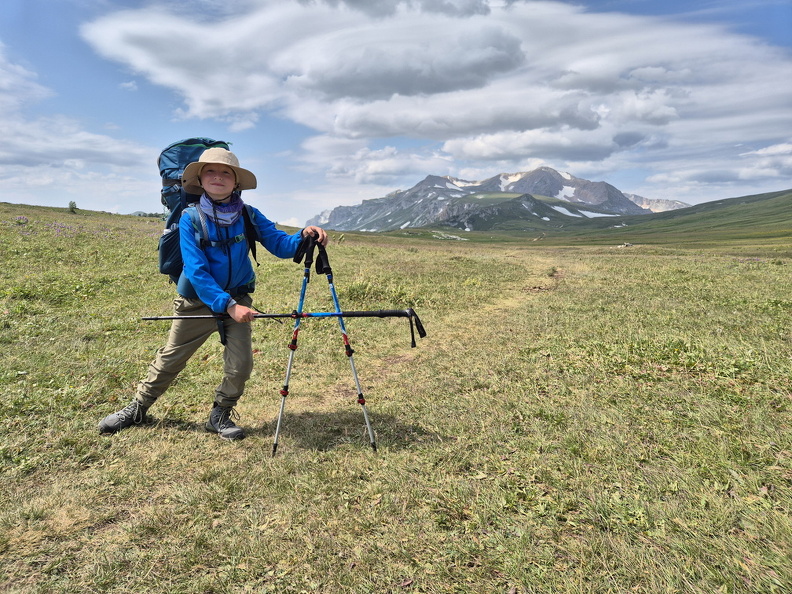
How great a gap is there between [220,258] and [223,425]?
9.51 feet

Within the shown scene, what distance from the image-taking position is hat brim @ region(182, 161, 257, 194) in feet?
20.9

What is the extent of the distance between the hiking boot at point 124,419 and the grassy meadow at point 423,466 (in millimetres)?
167

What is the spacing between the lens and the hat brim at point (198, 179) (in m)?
6.38

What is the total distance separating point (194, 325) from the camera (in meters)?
6.90

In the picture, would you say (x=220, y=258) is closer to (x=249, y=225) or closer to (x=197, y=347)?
(x=249, y=225)

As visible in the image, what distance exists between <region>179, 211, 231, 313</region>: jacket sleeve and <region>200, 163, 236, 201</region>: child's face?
0.51 meters

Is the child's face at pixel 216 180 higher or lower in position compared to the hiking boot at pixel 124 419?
higher

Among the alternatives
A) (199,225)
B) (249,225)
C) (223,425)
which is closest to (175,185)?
→ (199,225)

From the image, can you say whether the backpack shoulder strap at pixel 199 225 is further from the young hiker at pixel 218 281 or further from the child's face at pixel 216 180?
the child's face at pixel 216 180

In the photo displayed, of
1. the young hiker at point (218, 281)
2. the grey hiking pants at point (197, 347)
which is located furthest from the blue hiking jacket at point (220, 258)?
the grey hiking pants at point (197, 347)

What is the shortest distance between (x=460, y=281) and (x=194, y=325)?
17.1 meters

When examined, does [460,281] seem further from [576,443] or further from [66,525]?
[66,525]

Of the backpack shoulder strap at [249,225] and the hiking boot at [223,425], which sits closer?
the backpack shoulder strap at [249,225]

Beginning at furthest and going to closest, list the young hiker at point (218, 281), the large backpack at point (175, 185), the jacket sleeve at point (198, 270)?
1. the large backpack at point (175, 185)
2. the young hiker at point (218, 281)
3. the jacket sleeve at point (198, 270)
